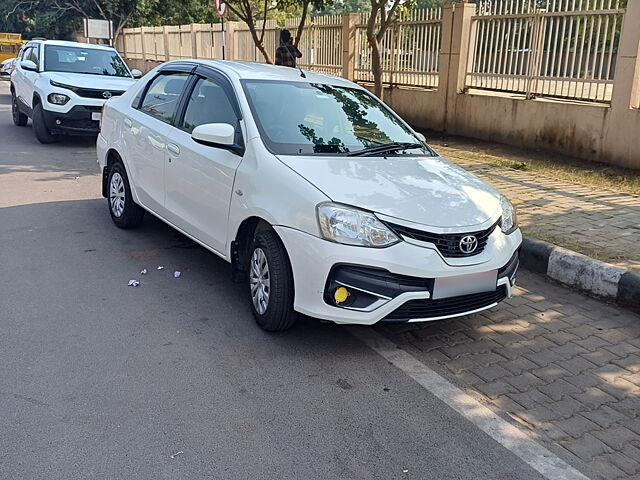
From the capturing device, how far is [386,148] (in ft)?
16.0

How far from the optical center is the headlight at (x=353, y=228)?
3750 millimetres

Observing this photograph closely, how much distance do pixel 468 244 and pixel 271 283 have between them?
125 centimetres

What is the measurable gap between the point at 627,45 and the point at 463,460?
797 centimetres

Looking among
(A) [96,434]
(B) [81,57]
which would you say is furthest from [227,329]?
(B) [81,57]

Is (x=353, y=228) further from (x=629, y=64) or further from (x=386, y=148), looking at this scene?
(x=629, y=64)

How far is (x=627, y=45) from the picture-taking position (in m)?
8.98

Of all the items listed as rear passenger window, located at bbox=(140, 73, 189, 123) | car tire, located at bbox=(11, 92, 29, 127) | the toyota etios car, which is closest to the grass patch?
the toyota etios car

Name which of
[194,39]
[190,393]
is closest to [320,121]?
[190,393]

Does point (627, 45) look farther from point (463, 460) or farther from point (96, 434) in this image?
point (96, 434)

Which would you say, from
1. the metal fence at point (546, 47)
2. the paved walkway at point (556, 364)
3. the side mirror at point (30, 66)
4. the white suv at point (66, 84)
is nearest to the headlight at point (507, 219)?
the paved walkway at point (556, 364)

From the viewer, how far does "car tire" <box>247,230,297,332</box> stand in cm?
398

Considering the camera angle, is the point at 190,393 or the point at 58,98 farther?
the point at 58,98

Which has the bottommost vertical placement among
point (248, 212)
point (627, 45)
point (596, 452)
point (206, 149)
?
point (596, 452)

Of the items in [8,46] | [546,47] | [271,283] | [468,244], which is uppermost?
[8,46]
